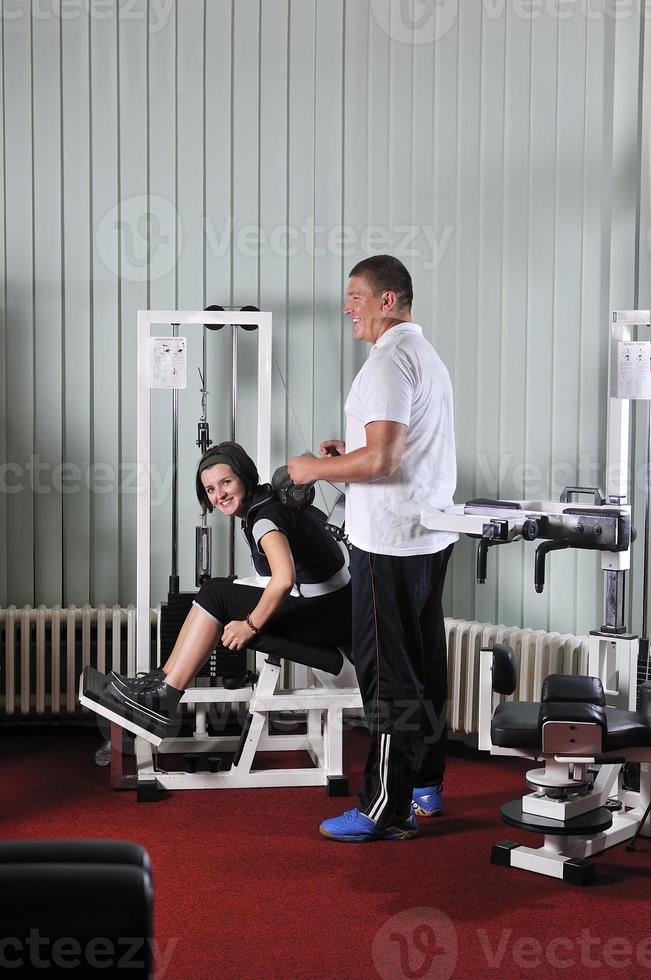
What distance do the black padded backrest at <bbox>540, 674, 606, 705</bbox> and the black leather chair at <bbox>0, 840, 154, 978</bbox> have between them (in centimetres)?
150

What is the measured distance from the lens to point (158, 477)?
12.5ft

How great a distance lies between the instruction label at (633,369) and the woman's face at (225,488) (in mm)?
1097

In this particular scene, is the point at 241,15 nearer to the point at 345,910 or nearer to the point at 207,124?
the point at 207,124

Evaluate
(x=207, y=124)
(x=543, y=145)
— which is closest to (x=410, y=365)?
(x=543, y=145)

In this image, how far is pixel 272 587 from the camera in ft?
9.53

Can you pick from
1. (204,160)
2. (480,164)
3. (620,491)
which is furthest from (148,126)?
(620,491)

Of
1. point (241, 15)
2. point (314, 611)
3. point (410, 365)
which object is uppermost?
point (241, 15)

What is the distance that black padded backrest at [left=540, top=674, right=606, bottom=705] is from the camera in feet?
8.04

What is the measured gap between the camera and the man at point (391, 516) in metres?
2.61

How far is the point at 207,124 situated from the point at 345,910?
2.68 meters

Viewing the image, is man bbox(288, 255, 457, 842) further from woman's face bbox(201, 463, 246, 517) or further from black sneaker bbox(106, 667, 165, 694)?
Result: black sneaker bbox(106, 667, 165, 694)

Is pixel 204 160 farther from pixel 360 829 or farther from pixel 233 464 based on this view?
pixel 360 829

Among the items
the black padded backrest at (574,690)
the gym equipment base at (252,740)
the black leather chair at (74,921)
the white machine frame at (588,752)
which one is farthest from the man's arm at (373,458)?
the black leather chair at (74,921)

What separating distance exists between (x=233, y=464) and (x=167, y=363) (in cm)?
48
